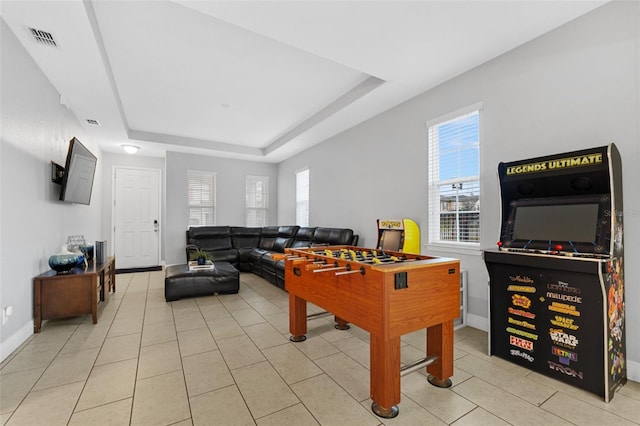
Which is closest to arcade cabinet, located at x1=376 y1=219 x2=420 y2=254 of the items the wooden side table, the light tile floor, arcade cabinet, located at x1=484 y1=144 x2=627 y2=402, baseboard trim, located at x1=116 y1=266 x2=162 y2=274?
the light tile floor

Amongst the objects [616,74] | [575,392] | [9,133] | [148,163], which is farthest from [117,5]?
[148,163]

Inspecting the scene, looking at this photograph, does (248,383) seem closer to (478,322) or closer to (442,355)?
(442,355)

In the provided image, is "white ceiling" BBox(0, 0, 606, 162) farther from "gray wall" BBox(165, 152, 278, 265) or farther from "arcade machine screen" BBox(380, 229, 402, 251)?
"gray wall" BBox(165, 152, 278, 265)

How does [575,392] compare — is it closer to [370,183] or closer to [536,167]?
[536,167]

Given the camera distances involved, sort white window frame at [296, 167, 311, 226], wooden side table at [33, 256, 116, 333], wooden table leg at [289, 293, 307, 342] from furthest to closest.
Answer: white window frame at [296, 167, 311, 226]
wooden side table at [33, 256, 116, 333]
wooden table leg at [289, 293, 307, 342]

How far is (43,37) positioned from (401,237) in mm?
3878

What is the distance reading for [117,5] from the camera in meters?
2.30

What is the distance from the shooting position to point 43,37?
2.41 m

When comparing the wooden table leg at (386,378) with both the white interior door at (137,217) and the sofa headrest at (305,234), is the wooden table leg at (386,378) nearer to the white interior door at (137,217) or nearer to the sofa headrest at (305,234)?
the sofa headrest at (305,234)

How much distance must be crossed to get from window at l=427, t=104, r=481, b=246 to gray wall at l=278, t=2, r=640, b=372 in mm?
103

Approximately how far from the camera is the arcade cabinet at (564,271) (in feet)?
5.91

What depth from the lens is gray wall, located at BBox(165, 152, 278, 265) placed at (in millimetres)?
6590

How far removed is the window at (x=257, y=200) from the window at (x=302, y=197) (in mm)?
1291

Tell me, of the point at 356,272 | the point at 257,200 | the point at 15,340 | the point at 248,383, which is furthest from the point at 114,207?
the point at 356,272
